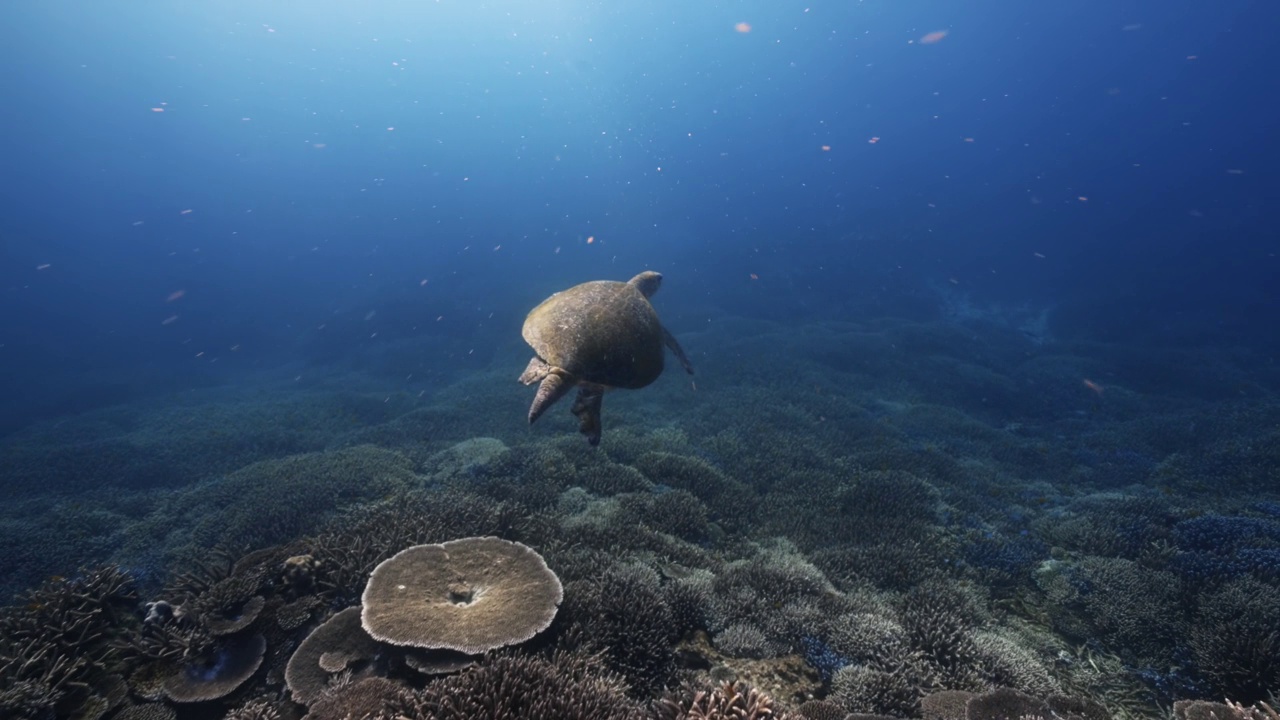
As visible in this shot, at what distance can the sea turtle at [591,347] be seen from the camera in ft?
21.2

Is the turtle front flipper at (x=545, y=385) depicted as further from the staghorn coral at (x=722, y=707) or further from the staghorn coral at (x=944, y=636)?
the staghorn coral at (x=944, y=636)

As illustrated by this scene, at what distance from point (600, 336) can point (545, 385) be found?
989 millimetres

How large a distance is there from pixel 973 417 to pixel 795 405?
7.18 meters

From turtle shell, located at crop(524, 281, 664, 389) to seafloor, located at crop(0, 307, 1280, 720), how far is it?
253cm

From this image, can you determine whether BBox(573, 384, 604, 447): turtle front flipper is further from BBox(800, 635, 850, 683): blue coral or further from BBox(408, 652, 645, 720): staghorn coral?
BBox(800, 635, 850, 683): blue coral

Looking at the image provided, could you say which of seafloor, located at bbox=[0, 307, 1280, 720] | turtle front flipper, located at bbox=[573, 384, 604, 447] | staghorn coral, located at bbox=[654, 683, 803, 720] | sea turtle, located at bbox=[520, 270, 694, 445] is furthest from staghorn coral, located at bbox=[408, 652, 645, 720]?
turtle front flipper, located at bbox=[573, 384, 604, 447]

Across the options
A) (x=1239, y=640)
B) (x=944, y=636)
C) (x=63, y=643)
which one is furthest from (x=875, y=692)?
(x=63, y=643)

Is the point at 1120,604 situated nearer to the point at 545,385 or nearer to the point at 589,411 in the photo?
the point at 589,411

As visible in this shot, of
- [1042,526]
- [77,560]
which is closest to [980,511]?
[1042,526]

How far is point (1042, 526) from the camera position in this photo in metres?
9.91

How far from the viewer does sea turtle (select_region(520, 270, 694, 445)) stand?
6473mm

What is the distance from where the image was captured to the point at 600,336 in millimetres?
6664

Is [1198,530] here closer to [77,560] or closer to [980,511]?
[980,511]

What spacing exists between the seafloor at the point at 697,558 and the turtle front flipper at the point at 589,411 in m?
1.66
